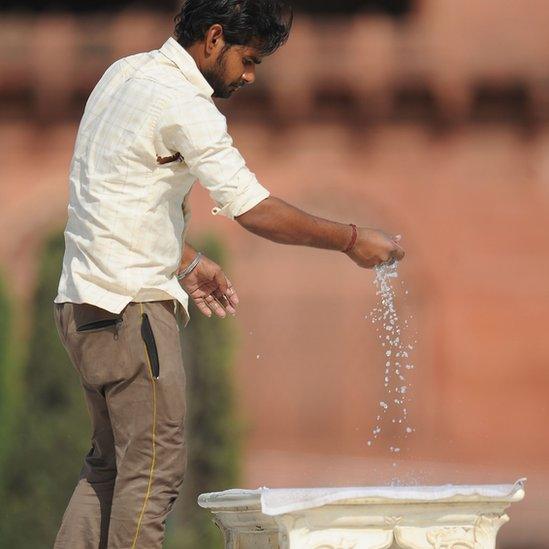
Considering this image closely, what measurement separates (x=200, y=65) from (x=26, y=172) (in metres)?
7.20

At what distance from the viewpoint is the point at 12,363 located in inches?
333

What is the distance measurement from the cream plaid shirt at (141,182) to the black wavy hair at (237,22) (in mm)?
164

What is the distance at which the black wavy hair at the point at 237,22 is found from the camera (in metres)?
3.53

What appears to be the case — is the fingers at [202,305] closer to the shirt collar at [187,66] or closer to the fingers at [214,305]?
the fingers at [214,305]

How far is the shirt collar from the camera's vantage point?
3.54 m

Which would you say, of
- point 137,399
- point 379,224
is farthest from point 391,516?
point 379,224

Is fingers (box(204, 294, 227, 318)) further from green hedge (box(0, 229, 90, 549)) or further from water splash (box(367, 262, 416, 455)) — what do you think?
water splash (box(367, 262, 416, 455))

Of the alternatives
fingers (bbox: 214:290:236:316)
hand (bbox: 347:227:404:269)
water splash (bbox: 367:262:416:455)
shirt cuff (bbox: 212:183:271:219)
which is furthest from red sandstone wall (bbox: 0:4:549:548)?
shirt cuff (bbox: 212:183:271:219)

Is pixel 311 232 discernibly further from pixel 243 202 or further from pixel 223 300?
pixel 223 300

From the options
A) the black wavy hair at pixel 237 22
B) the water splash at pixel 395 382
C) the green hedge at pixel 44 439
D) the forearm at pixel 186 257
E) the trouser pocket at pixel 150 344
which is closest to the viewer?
the trouser pocket at pixel 150 344

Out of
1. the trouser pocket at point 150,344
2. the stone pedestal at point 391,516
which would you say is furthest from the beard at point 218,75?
the stone pedestal at point 391,516

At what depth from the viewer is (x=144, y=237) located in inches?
134

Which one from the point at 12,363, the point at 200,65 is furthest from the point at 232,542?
the point at 12,363

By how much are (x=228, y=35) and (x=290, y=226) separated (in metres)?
0.51
